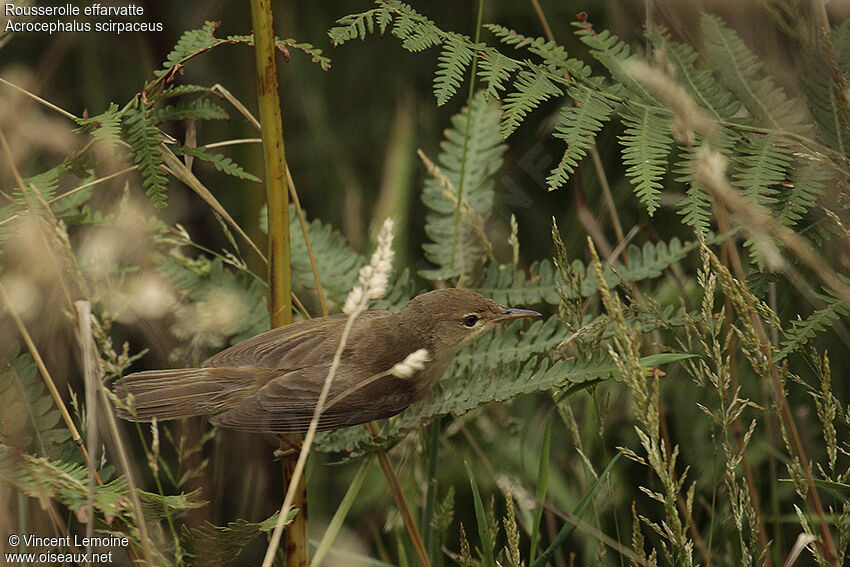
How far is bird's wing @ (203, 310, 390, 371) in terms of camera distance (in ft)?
6.37

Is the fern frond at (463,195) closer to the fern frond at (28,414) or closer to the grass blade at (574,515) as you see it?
the grass blade at (574,515)

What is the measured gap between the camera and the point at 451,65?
1.77 meters

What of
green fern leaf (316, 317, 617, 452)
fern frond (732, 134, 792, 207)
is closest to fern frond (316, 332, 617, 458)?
green fern leaf (316, 317, 617, 452)

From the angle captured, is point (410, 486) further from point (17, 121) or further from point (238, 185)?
point (17, 121)

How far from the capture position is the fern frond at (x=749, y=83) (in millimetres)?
2064

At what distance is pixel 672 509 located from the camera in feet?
5.07

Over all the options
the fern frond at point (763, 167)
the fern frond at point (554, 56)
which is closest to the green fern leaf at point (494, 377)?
the fern frond at point (763, 167)

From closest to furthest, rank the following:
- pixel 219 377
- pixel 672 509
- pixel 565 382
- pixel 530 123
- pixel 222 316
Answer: pixel 672 509 → pixel 565 382 → pixel 219 377 → pixel 222 316 → pixel 530 123

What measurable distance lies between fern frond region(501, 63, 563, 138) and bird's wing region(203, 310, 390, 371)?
2.08 ft

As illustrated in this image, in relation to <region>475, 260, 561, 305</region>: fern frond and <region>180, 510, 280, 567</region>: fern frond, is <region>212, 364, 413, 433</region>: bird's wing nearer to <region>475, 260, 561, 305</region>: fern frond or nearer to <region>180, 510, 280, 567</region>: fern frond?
<region>180, 510, 280, 567</region>: fern frond

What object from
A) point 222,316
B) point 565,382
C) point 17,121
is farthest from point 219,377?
point 17,121

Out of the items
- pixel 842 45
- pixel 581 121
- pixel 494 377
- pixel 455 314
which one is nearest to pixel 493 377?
pixel 494 377

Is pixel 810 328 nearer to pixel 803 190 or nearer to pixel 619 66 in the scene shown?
pixel 803 190

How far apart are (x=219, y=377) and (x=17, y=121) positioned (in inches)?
47.7
